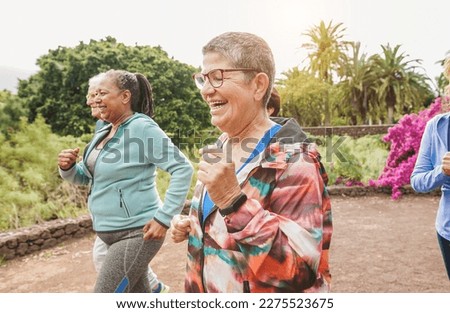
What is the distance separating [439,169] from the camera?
1.59 m

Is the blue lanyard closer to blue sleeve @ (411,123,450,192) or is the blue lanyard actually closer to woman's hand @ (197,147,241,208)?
woman's hand @ (197,147,241,208)

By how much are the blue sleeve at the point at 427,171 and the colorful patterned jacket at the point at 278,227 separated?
2.37ft

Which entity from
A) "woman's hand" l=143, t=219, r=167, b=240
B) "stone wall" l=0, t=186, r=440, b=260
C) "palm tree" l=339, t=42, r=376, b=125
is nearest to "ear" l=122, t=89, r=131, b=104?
"woman's hand" l=143, t=219, r=167, b=240

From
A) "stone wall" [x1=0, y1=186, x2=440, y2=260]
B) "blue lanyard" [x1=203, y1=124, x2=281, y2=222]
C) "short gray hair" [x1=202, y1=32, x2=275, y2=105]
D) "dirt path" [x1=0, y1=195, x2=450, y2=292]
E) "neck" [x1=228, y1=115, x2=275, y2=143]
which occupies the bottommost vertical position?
"dirt path" [x1=0, y1=195, x2=450, y2=292]

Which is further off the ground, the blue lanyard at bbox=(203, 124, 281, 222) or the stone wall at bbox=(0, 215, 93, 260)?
the blue lanyard at bbox=(203, 124, 281, 222)

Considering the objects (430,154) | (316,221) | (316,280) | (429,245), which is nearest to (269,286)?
(316,280)

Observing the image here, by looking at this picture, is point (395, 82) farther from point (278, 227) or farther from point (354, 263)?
point (278, 227)

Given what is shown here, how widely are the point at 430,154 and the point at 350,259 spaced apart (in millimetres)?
2194

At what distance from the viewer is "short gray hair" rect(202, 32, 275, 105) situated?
3.43ft

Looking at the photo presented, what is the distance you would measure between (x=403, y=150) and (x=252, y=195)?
5624 millimetres

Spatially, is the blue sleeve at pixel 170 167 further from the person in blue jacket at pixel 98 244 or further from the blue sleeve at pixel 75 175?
the blue sleeve at pixel 75 175

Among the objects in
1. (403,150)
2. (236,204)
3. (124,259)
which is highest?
(236,204)

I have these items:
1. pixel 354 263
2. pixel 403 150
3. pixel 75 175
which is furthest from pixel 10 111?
pixel 403 150
